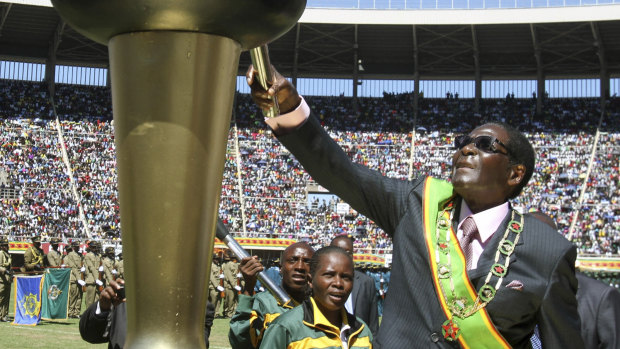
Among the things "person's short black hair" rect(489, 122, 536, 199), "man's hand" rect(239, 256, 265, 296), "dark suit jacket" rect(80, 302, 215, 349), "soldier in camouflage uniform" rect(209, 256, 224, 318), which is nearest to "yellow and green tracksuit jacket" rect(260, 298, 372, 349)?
"man's hand" rect(239, 256, 265, 296)

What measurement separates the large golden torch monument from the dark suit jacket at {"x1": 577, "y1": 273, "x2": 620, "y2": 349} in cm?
253

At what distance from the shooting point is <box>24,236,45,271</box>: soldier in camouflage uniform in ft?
50.2

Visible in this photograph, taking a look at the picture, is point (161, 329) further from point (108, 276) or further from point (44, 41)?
point (44, 41)

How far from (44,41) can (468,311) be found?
116ft

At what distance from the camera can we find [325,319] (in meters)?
3.43

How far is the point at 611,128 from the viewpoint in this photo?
31828 millimetres

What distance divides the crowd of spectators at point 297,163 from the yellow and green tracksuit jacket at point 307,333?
72.9 ft

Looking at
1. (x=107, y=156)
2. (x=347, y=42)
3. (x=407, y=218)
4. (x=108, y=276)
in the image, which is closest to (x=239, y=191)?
(x=107, y=156)

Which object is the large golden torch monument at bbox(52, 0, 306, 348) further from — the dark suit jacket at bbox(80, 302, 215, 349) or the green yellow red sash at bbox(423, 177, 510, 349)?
the dark suit jacket at bbox(80, 302, 215, 349)

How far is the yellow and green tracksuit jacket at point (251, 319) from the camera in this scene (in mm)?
4449

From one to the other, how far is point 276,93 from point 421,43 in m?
33.4

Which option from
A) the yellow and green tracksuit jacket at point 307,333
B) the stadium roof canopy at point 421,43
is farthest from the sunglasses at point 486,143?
the stadium roof canopy at point 421,43

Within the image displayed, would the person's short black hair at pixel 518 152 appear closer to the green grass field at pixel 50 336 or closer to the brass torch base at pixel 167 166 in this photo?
the brass torch base at pixel 167 166

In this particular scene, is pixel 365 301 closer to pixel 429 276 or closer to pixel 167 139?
pixel 429 276
